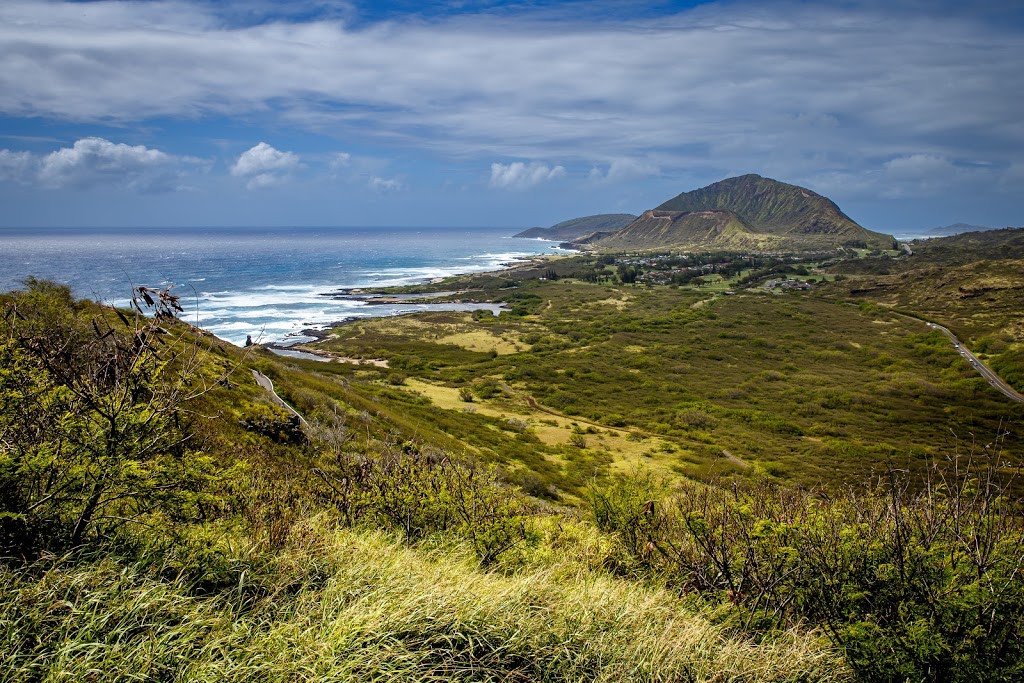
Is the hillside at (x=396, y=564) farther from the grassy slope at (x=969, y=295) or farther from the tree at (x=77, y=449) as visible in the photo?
the grassy slope at (x=969, y=295)

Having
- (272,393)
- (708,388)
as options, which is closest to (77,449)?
(272,393)

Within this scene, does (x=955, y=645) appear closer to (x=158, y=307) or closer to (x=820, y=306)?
(x=158, y=307)

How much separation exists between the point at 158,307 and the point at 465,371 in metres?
62.1

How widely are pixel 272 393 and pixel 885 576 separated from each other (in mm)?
23606

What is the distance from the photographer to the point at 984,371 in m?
64.9

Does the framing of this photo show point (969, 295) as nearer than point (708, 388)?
No

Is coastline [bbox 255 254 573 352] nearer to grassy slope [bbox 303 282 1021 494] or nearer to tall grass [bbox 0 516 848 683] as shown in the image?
grassy slope [bbox 303 282 1021 494]

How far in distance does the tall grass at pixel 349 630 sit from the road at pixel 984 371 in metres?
73.1

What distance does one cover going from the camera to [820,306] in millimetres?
107688

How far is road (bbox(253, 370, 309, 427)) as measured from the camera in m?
21.8

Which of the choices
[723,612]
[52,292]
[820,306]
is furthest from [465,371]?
[820,306]

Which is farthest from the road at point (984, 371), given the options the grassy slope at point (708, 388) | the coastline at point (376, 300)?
the coastline at point (376, 300)

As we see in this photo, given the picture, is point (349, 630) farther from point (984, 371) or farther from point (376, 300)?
point (376, 300)

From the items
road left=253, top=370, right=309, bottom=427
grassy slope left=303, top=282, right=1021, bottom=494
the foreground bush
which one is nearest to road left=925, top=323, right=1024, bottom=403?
grassy slope left=303, top=282, right=1021, bottom=494
